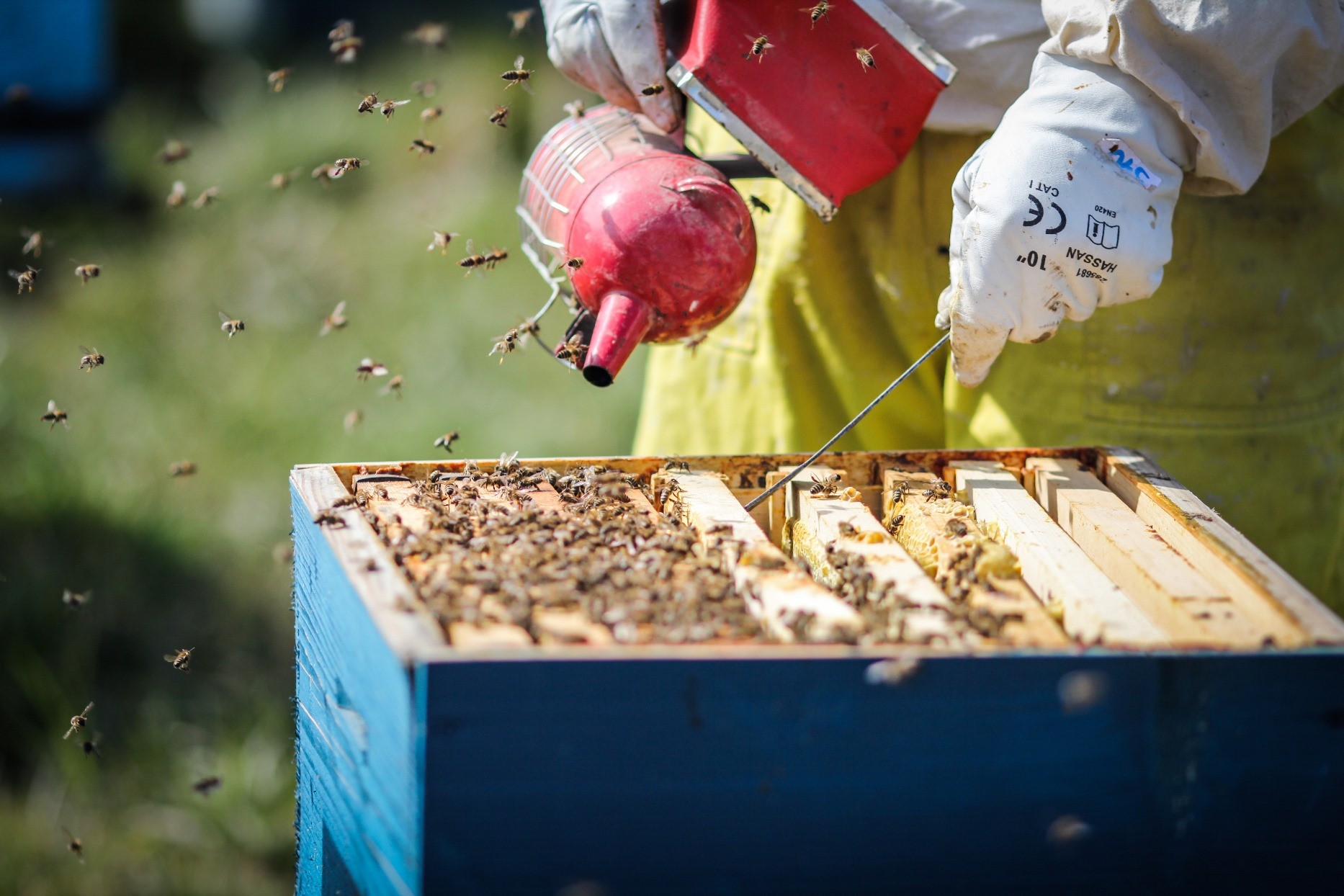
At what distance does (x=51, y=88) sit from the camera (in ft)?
28.2

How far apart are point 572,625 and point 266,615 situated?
3.29m

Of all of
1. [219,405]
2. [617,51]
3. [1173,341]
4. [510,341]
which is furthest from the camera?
[219,405]

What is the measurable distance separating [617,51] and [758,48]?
298 mm

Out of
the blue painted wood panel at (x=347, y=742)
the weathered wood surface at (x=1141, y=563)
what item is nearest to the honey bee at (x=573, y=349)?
the blue painted wood panel at (x=347, y=742)

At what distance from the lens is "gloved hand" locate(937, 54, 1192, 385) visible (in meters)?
2.10

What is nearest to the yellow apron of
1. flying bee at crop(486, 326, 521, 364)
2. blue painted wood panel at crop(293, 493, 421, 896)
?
flying bee at crop(486, 326, 521, 364)

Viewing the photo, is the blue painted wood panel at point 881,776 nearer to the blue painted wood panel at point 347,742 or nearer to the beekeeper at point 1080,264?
the blue painted wood panel at point 347,742

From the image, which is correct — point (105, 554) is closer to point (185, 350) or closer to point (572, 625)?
point (185, 350)

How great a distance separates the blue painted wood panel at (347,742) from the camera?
1.52m

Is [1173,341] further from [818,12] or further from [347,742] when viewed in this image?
[347,742]

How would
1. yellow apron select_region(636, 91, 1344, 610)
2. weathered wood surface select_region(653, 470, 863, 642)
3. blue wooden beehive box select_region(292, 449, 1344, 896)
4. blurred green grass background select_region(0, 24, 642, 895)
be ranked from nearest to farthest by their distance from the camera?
blue wooden beehive box select_region(292, 449, 1344, 896) → weathered wood surface select_region(653, 470, 863, 642) → yellow apron select_region(636, 91, 1344, 610) → blurred green grass background select_region(0, 24, 642, 895)

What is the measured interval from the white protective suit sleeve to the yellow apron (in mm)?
305

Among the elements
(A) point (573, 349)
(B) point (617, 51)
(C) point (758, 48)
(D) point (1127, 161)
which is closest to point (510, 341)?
(A) point (573, 349)

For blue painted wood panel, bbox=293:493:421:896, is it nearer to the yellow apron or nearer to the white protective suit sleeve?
the yellow apron
